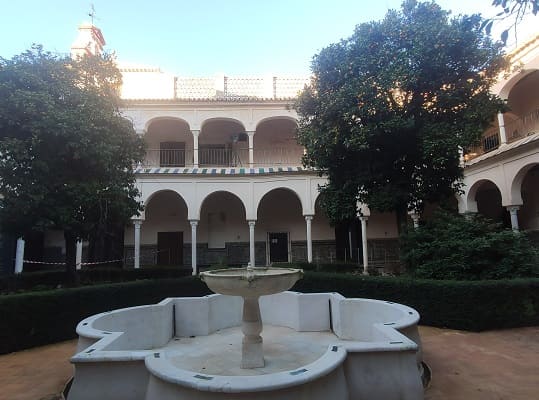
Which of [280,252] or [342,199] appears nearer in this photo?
[342,199]

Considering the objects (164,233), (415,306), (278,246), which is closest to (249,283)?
(415,306)

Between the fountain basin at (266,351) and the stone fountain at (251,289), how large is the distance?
262mm

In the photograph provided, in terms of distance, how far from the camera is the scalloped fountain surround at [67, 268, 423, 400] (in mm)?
3273

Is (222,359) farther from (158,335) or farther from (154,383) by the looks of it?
(154,383)

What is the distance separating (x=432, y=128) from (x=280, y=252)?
1189cm

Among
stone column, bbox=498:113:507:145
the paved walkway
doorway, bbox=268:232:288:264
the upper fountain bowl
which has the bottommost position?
the paved walkway

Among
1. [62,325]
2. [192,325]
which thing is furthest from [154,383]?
[62,325]

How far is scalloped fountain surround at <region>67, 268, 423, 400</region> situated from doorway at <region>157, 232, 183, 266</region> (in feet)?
39.2

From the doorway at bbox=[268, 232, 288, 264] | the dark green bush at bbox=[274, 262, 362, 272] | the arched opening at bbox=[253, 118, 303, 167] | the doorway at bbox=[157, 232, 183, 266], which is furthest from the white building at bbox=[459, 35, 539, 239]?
the doorway at bbox=[157, 232, 183, 266]

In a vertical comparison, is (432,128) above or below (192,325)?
above

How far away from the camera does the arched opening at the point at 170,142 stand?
20.0 metres

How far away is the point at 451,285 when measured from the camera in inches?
308

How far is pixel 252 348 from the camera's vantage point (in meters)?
5.10

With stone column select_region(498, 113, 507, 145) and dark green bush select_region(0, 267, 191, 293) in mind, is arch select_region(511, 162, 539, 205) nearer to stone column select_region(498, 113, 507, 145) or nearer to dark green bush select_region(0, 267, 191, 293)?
stone column select_region(498, 113, 507, 145)
